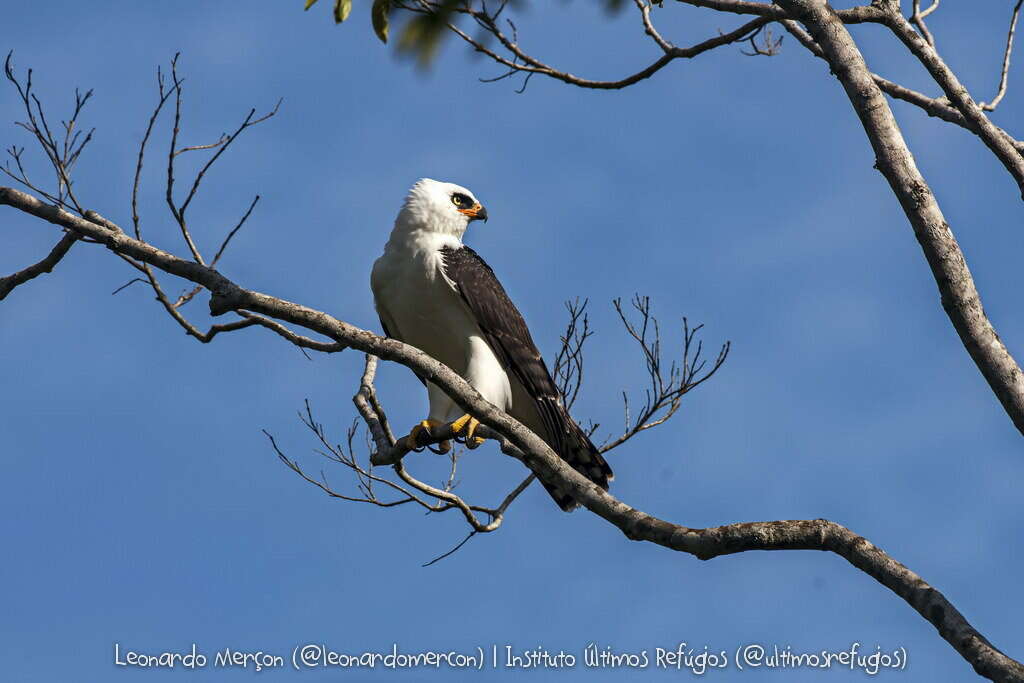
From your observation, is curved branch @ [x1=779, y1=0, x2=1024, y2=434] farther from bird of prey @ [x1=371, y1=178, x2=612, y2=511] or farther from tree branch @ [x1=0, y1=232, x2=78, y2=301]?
tree branch @ [x1=0, y1=232, x2=78, y2=301]

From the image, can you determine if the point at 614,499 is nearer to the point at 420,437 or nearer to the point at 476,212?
the point at 420,437

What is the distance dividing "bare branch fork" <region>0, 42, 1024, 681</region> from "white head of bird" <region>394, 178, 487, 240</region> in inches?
126

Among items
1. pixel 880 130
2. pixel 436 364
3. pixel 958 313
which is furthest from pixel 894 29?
pixel 436 364

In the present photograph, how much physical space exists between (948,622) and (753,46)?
6.45m

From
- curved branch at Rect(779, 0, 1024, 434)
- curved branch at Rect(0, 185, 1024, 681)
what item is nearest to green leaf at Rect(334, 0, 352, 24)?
curved branch at Rect(0, 185, 1024, 681)

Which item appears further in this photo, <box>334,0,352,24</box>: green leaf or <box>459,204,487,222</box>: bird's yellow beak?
<box>459,204,487,222</box>: bird's yellow beak

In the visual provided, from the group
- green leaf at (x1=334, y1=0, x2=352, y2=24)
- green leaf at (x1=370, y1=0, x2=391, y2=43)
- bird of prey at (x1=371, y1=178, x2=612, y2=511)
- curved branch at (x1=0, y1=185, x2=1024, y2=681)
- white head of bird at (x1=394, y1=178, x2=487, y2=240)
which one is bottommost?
curved branch at (x1=0, y1=185, x2=1024, y2=681)

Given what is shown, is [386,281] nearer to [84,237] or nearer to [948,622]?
[84,237]

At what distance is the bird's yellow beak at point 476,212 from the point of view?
939 cm

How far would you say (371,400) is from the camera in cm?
682

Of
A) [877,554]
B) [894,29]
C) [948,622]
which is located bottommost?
[948,622]

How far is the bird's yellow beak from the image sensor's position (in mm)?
9391

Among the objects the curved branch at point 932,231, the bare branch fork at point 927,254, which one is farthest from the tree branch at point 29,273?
the curved branch at point 932,231

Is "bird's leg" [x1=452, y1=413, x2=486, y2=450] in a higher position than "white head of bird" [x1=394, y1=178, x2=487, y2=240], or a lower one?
lower
